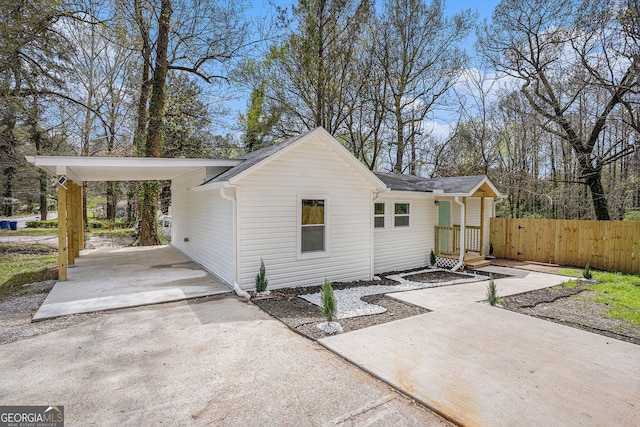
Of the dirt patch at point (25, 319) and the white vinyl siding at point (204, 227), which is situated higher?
the white vinyl siding at point (204, 227)

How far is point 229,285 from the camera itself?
23.3 feet

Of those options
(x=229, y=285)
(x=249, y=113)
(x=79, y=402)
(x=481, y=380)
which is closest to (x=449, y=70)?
(x=249, y=113)

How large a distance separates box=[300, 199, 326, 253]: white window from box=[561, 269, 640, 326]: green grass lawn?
574 cm

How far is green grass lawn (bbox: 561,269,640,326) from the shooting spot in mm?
5871

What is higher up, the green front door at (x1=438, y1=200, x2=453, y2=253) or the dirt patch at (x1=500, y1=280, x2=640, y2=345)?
the green front door at (x1=438, y1=200, x2=453, y2=253)

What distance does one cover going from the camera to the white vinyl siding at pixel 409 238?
9906mm

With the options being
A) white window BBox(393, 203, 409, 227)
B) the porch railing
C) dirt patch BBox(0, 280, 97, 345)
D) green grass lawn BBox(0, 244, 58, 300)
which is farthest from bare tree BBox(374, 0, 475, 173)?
dirt patch BBox(0, 280, 97, 345)

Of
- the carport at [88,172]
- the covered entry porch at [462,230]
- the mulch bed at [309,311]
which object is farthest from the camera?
the covered entry porch at [462,230]

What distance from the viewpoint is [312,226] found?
7754 millimetres

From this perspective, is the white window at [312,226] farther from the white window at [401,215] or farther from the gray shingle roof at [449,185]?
the white window at [401,215]

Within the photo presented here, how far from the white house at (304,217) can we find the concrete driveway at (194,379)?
2.44 m

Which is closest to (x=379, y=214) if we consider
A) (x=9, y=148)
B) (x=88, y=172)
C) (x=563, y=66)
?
(x=88, y=172)

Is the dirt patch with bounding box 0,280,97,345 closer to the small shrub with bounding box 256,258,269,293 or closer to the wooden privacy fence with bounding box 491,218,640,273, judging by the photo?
the small shrub with bounding box 256,258,269,293

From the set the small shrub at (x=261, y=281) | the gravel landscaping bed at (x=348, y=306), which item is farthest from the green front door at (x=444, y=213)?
the small shrub at (x=261, y=281)
